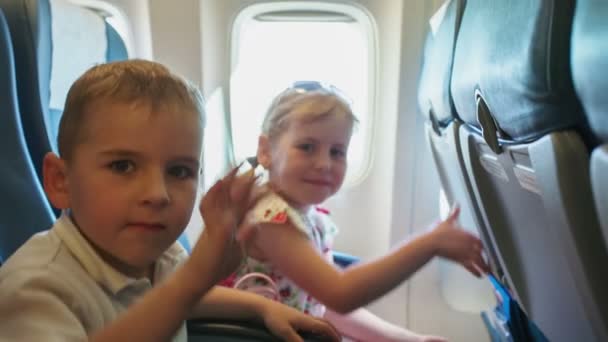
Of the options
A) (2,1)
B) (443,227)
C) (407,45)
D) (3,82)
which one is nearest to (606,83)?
(443,227)

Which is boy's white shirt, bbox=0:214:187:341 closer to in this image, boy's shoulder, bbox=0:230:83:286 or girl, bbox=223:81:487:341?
boy's shoulder, bbox=0:230:83:286

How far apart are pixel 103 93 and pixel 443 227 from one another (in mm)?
649

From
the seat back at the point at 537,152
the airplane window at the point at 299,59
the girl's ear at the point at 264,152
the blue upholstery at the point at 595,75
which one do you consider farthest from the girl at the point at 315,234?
the airplane window at the point at 299,59

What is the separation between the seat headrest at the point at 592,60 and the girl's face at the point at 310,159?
2.69ft

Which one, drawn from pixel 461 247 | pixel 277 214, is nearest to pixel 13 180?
pixel 277 214

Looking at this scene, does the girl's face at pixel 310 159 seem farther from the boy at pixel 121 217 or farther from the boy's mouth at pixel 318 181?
the boy at pixel 121 217

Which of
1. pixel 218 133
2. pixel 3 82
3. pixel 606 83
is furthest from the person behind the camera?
pixel 218 133

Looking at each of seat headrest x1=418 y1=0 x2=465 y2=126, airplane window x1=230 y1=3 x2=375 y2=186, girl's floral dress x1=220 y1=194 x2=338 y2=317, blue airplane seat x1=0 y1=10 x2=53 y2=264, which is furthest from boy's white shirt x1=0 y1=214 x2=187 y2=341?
airplane window x1=230 y1=3 x2=375 y2=186

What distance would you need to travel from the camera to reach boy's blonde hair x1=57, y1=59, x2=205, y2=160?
706 millimetres

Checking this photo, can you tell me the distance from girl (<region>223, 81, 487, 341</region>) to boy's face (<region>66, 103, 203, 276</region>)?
431mm

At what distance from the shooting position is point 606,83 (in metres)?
0.41

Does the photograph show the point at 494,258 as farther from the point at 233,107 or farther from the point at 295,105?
the point at 233,107

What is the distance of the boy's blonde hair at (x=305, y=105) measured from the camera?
1.28 m

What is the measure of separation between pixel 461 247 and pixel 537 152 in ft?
1.46
